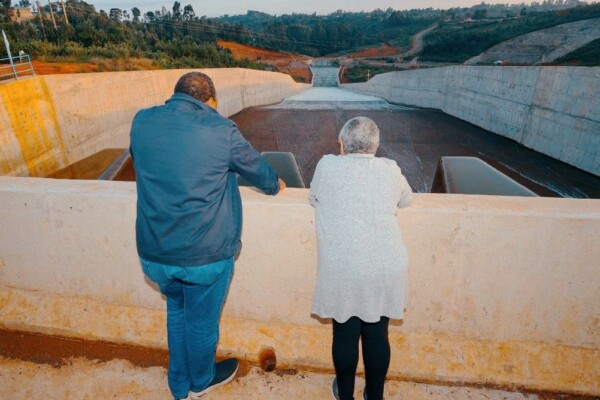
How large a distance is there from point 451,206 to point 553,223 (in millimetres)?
577

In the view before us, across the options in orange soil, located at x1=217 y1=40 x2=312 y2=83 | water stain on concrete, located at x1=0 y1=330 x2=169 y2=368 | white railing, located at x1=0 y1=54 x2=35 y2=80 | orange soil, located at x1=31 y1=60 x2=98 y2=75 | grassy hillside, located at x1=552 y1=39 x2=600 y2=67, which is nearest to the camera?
water stain on concrete, located at x1=0 y1=330 x2=169 y2=368

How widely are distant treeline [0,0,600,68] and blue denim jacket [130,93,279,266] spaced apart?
2094 centimetres

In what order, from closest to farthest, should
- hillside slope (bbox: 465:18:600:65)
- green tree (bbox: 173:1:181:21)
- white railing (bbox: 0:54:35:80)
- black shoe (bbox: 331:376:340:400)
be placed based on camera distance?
black shoe (bbox: 331:376:340:400) < white railing (bbox: 0:54:35:80) < hillside slope (bbox: 465:18:600:65) < green tree (bbox: 173:1:181:21)

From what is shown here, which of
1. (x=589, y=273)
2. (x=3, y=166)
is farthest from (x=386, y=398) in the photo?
(x=3, y=166)

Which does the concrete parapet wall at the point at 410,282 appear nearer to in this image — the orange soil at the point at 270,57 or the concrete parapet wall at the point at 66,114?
the concrete parapet wall at the point at 66,114

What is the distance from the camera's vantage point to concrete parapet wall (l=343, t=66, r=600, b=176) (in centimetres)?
903

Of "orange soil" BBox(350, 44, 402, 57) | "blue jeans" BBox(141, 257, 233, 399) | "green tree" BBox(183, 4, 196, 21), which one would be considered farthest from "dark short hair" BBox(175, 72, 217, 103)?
"green tree" BBox(183, 4, 196, 21)

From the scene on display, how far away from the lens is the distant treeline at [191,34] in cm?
2306

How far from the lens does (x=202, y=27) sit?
7750cm

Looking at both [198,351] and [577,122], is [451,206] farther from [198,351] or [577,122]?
[577,122]

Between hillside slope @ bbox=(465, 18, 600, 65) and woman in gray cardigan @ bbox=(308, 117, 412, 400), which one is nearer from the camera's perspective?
woman in gray cardigan @ bbox=(308, 117, 412, 400)

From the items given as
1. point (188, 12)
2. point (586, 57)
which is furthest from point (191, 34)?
point (586, 57)

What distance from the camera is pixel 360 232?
1.84 metres

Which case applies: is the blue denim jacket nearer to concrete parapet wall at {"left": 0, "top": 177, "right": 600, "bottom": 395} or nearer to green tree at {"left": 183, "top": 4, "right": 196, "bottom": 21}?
concrete parapet wall at {"left": 0, "top": 177, "right": 600, "bottom": 395}
